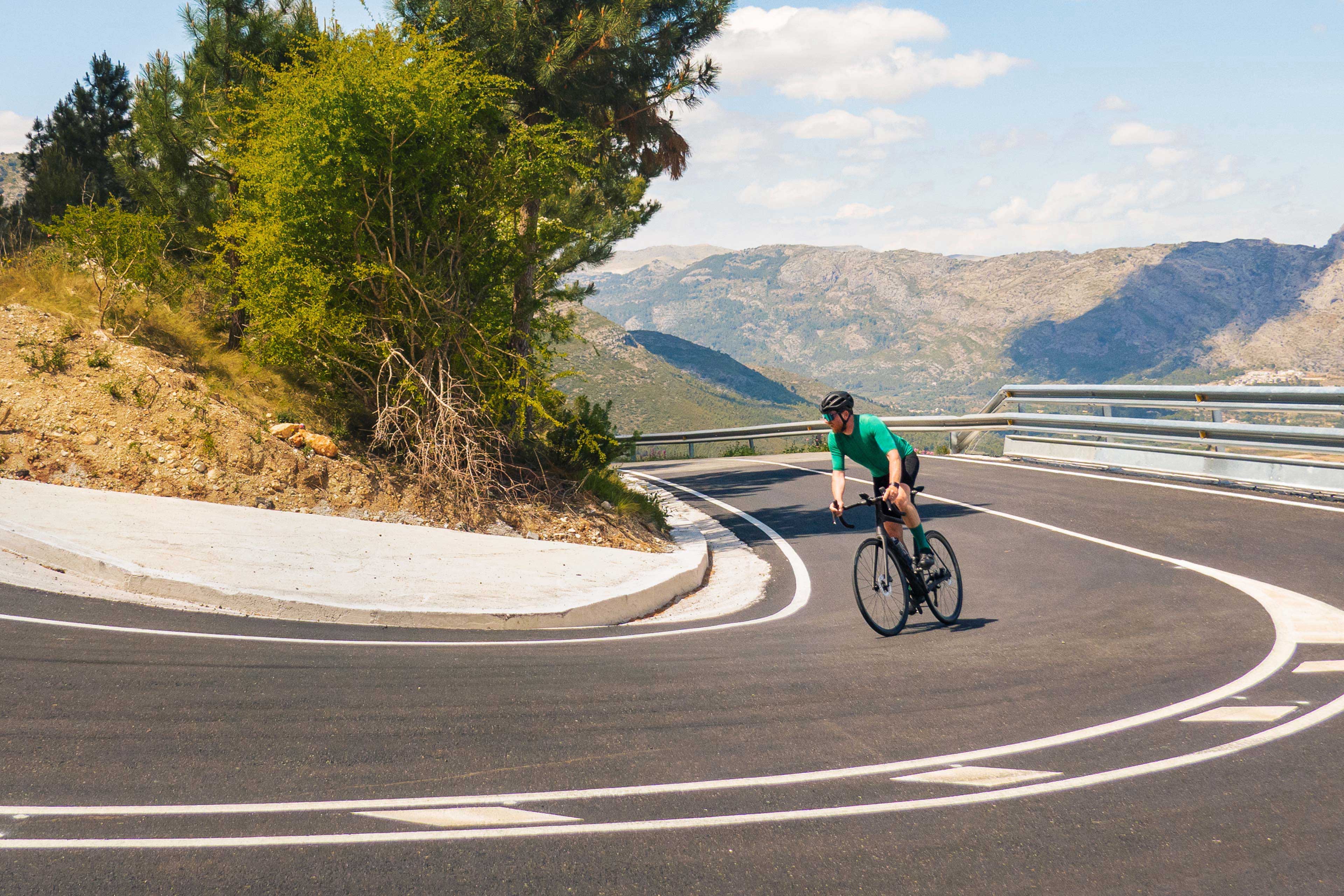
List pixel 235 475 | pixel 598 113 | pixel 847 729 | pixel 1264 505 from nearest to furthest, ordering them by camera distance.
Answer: pixel 847 729, pixel 235 475, pixel 1264 505, pixel 598 113

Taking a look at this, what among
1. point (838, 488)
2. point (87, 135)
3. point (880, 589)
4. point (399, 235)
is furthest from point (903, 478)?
point (87, 135)

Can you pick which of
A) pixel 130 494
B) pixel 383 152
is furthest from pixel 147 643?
pixel 383 152

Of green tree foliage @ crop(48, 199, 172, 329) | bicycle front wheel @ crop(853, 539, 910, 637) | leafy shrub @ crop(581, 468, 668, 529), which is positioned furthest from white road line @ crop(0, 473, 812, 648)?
green tree foliage @ crop(48, 199, 172, 329)

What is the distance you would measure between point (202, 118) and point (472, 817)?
12954mm

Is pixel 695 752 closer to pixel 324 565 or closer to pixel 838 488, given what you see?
pixel 838 488

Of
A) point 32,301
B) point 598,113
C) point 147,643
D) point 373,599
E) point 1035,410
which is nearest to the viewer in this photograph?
point 147,643

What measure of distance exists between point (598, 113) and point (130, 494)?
31.5ft

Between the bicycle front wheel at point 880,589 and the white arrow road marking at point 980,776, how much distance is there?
2.82 meters

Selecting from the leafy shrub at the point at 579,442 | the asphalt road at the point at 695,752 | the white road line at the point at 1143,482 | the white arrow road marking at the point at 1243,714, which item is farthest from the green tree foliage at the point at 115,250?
the white road line at the point at 1143,482

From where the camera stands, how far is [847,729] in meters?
4.85

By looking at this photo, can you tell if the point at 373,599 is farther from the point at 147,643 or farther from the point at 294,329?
the point at 294,329

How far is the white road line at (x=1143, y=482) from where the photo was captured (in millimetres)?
10516

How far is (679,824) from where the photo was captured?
3734mm

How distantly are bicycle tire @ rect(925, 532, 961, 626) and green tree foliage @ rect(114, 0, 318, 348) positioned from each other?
33.8 feet
